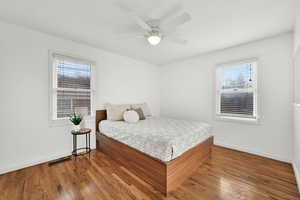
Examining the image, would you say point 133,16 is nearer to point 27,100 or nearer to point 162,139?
point 162,139

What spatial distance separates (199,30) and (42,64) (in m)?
3.01

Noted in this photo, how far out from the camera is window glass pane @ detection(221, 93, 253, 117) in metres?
2.85

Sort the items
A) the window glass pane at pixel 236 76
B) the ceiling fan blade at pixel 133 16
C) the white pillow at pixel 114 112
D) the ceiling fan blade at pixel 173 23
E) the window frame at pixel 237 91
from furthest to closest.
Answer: the white pillow at pixel 114 112 < the window glass pane at pixel 236 76 < the window frame at pixel 237 91 < the ceiling fan blade at pixel 173 23 < the ceiling fan blade at pixel 133 16

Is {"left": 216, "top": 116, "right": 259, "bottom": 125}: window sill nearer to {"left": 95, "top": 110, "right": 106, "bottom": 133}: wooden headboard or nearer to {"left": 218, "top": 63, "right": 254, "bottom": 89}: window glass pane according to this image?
{"left": 218, "top": 63, "right": 254, "bottom": 89}: window glass pane

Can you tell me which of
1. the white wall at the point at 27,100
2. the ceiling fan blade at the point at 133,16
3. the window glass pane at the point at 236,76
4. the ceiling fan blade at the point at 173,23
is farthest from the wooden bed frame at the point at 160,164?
the ceiling fan blade at the point at 173,23

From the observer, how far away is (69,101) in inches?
107

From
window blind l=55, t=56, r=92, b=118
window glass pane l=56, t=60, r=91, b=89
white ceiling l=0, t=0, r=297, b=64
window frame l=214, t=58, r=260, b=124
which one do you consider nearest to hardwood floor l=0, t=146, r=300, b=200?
window frame l=214, t=58, r=260, b=124

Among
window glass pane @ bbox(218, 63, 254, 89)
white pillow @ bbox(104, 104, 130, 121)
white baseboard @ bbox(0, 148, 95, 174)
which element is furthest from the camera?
white pillow @ bbox(104, 104, 130, 121)

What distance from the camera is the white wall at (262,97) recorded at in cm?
238

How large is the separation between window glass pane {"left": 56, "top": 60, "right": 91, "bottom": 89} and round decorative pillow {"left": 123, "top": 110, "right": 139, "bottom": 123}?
113 cm

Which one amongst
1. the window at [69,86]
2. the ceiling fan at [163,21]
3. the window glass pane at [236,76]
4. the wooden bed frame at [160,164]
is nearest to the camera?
the wooden bed frame at [160,164]

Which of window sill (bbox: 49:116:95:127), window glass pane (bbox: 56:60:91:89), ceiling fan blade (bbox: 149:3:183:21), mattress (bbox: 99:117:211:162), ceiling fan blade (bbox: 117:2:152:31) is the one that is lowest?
mattress (bbox: 99:117:211:162)

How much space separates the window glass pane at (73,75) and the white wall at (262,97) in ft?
9.33

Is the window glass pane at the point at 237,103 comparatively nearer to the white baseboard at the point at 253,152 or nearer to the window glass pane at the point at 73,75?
the white baseboard at the point at 253,152
